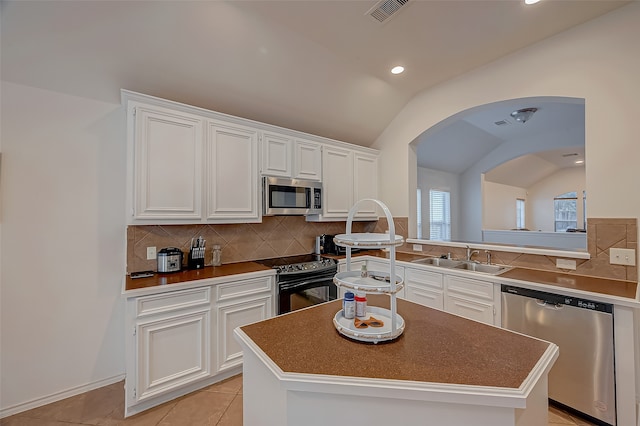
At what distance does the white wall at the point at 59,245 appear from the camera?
6.55 ft

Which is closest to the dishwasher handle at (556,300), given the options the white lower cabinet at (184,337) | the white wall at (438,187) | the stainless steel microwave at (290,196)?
the stainless steel microwave at (290,196)

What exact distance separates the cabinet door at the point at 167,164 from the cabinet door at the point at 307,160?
106 centimetres

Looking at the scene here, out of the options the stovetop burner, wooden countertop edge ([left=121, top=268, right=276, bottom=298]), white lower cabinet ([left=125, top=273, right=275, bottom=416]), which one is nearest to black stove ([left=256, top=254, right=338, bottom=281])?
the stovetop burner

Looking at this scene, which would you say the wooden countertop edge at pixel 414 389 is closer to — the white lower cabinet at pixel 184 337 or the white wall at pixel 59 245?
the white lower cabinet at pixel 184 337

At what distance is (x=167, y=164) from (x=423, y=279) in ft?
8.91

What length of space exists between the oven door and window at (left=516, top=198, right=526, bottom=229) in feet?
27.6

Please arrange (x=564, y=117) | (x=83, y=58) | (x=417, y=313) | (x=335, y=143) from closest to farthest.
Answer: (x=417, y=313) < (x=83, y=58) < (x=335, y=143) < (x=564, y=117)

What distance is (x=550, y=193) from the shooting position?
866 cm

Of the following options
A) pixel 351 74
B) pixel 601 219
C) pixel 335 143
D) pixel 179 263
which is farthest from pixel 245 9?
pixel 601 219

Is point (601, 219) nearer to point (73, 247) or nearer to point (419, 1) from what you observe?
point (419, 1)

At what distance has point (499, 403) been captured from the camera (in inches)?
32.8

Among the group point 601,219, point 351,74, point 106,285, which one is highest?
point 351,74

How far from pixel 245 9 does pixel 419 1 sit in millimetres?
1361

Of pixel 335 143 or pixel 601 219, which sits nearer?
pixel 601 219
